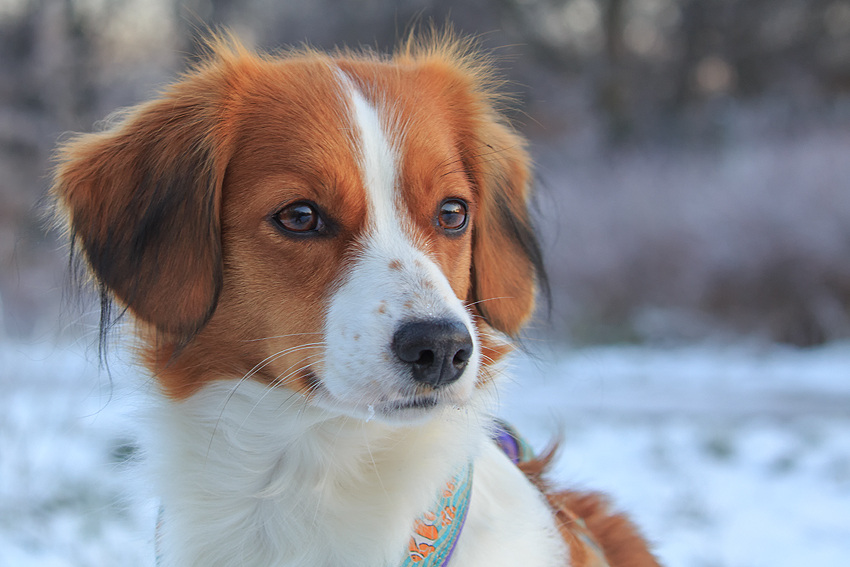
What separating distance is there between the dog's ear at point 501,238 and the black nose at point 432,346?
0.60 meters

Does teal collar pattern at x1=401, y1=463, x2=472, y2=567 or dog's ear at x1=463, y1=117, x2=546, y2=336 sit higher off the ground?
dog's ear at x1=463, y1=117, x2=546, y2=336

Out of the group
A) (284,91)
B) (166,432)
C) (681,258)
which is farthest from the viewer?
(681,258)

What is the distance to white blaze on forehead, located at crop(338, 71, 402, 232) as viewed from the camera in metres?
1.97

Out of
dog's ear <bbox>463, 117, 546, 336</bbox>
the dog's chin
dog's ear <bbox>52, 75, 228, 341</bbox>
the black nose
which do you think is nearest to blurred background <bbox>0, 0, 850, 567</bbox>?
dog's ear <bbox>463, 117, 546, 336</bbox>

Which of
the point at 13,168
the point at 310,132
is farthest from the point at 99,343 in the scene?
the point at 13,168

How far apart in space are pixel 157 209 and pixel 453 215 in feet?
2.79

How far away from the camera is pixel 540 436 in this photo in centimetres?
505

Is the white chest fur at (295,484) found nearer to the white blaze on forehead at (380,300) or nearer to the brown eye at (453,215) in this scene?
the white blaze on forehead at (380,300)

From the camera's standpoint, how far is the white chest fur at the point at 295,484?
6.21 feet

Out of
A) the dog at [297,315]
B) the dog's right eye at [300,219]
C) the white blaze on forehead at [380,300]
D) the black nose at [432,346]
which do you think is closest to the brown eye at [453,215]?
the dog at [297,315]

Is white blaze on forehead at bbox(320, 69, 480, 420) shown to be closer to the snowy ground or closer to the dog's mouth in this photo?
the dog's mouth

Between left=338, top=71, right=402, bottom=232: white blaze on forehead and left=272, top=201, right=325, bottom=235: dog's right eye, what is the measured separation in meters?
0.15

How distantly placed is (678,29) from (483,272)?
1501 centimetres

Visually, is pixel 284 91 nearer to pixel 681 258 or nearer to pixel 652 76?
pixel 681 258
